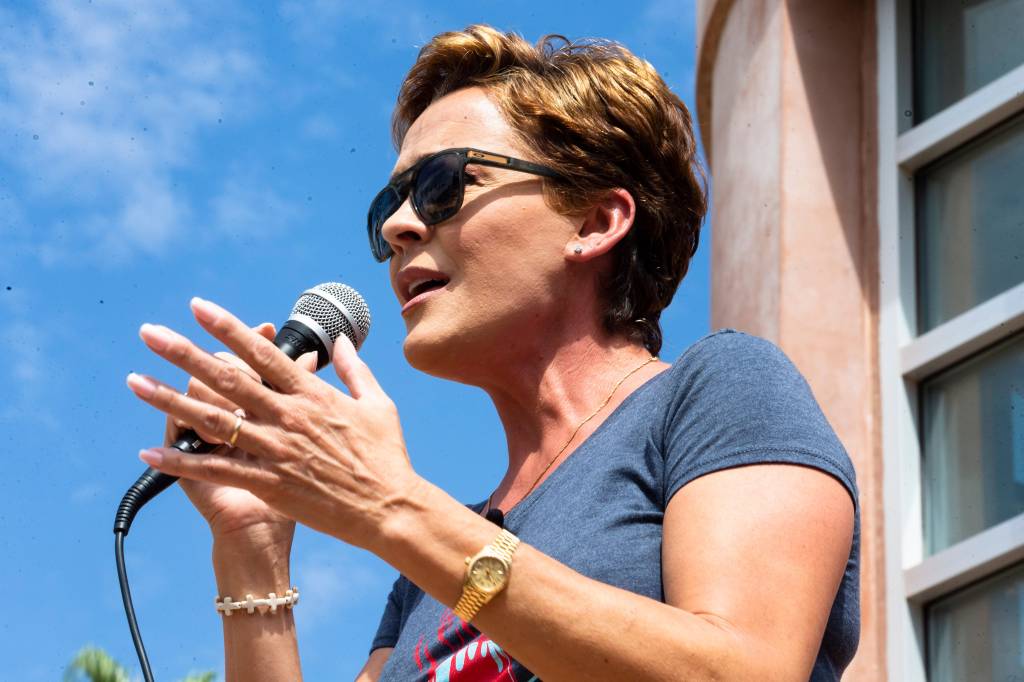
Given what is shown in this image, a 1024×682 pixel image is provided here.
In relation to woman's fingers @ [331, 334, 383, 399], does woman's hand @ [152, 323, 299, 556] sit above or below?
above

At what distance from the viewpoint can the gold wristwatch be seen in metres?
2.31

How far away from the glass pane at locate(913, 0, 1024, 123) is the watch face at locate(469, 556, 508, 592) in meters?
5.37

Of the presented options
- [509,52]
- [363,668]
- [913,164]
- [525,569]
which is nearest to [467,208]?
[509,52]

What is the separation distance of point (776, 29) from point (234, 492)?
5.05 m

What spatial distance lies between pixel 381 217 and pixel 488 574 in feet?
5.12

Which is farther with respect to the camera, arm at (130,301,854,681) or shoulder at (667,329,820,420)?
shoulder at (667,329,820,420)

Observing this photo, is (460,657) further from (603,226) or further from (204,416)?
(603,226)

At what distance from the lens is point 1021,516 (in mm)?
6234

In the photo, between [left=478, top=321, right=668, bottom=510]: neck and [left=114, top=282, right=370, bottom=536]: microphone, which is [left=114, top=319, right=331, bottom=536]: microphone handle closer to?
[left=114, top=282, right=370, bottom=536]: microphone

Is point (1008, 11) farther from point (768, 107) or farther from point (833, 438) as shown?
point (833, 438)

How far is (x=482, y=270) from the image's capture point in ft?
11.2

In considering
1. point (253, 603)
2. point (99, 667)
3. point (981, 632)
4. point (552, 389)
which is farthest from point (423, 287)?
point (99, 667)

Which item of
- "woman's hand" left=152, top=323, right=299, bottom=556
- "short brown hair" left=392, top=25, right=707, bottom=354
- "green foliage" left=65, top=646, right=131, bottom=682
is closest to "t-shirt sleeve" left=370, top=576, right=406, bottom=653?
"woman's hand" left=152, top=323, right=299, bottom=556

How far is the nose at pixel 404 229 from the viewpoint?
3.49 m
